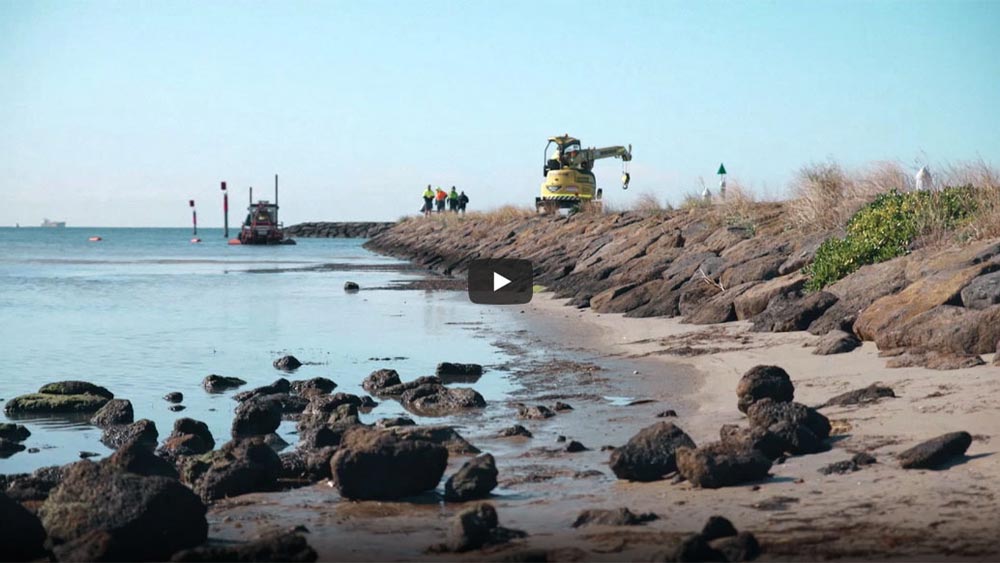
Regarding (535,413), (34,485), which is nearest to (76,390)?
(34,485)

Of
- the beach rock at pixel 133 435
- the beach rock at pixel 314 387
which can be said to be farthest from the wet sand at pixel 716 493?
the beach rock at pixel 133 435

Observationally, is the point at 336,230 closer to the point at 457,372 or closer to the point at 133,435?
the point at 457,372

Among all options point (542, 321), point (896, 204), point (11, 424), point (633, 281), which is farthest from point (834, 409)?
point (633, 281)

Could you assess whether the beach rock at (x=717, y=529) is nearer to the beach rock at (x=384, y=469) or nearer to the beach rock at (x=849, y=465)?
the beach rock at (x=849, y=465)

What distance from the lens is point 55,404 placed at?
11508 millimetres

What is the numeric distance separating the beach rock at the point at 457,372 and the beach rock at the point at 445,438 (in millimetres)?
4193

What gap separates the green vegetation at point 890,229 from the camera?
1546cm

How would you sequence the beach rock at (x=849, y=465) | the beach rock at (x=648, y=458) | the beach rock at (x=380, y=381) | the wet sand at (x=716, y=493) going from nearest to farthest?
the wet sand at (x=716, y=493)
the beach rock at (x=849, y=465)
the beach rock at (x=648, y=458)
the beach rock at (x=380, y=381)

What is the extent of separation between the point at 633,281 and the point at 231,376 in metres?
10.1

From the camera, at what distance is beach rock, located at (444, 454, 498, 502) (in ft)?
23.8

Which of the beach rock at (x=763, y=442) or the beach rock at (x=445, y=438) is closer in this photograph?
the beach rock at (x=763, y=442)

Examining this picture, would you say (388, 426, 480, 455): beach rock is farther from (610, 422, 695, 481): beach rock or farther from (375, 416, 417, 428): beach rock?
(610, 422, 695, 481): beach rock

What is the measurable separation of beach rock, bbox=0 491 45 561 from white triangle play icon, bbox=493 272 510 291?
80.3 feet
